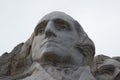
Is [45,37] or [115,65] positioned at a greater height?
[45,37]

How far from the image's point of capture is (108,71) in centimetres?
1531

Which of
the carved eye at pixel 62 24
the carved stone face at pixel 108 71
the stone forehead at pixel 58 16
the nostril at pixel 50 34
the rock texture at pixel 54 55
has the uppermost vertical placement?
the stone forehead at pixel 58 16

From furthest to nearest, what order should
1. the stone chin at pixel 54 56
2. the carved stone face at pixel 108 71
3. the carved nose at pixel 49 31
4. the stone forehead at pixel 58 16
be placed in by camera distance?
the carved stone face at pixel 108 71, the stone forehead at pixel 58 16, the carved nose at pixel 49 31, the stone chin at pixel 54 56

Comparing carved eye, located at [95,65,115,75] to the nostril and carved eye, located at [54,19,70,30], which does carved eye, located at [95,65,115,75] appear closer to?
carved eye, located at [54,19,70,30]

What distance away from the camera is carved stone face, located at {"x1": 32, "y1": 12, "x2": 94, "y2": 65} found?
14016 millimetres

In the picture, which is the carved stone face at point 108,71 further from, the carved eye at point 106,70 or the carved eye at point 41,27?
the carved eye at point 41,27

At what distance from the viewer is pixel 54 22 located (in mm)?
14617

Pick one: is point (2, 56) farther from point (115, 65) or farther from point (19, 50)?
point (115, 65)

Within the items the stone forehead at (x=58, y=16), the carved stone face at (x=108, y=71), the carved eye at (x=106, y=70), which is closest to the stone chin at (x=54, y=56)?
the stone forehead at (x=58, y=16)

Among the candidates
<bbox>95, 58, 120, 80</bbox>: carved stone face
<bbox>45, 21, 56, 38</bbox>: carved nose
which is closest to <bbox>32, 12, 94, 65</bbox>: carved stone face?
<bbox>45, 21, 56, 38</bbox>: carved nose

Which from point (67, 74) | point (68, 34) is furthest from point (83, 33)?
point (67, 74)

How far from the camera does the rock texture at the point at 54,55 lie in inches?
544

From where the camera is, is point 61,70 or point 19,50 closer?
point 61,70

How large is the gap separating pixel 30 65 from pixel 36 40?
56cm
